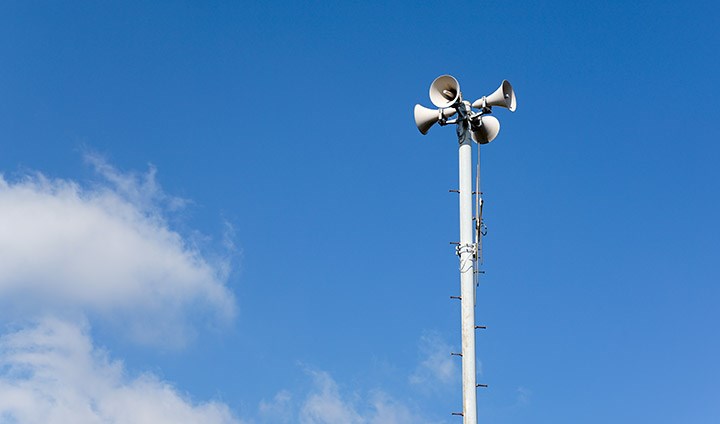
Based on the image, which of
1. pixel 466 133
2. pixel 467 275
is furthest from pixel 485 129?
pixel 467 275

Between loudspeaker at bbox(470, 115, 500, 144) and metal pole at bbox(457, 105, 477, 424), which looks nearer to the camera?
metal pole at bbox(457, 105, 477, 424)

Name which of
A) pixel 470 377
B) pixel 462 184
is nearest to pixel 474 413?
pixel 470 377

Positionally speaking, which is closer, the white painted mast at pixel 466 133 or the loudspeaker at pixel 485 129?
the white painted mast at pixel 466 133

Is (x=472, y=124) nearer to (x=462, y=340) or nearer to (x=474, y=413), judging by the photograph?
(x=462, y=340)

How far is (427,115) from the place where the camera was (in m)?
32.7

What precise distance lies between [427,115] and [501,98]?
272 centimetres

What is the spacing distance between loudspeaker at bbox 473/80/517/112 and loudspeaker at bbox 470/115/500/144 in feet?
1.84

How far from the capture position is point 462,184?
31875 mm

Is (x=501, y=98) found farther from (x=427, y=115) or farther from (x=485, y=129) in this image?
(x=427, y=115)

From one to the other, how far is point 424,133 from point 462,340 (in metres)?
8.01

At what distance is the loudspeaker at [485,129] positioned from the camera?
32.5 metres

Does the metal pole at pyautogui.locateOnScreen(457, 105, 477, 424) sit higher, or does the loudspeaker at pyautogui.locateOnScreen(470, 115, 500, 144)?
the loudspeaker at pyautogui.locateOnScreen(470, 115, 500, 144)

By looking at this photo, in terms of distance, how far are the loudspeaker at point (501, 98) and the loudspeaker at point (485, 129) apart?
1.84 feet

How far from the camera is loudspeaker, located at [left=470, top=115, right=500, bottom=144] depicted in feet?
107
